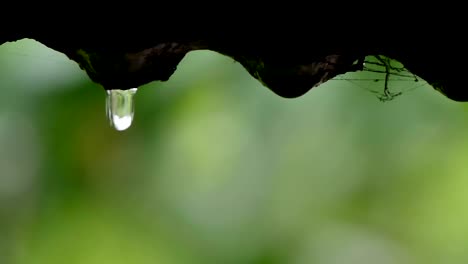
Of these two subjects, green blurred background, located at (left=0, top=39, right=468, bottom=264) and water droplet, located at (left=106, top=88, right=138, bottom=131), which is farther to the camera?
green blurred background, located at (left=0, top=39, right=468, bottom=264)

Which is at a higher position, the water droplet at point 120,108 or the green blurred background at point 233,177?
the water droplet at point 120,108

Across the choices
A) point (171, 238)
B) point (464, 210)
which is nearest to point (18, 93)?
point (171, 238)

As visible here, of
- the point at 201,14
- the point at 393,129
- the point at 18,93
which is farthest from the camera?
the point at 393,129

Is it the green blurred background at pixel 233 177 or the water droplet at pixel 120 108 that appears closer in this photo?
the water droplet at pixel 120 108

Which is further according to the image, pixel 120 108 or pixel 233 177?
pixel 233 177

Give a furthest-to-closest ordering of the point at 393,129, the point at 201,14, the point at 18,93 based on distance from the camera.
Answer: the point at 393,129
the point at 18,93
the point at 201,14

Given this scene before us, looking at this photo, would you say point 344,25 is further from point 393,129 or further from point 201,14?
point 393,129

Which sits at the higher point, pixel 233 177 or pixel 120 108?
pixel 120 108

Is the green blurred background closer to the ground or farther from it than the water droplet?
closer to the ground
